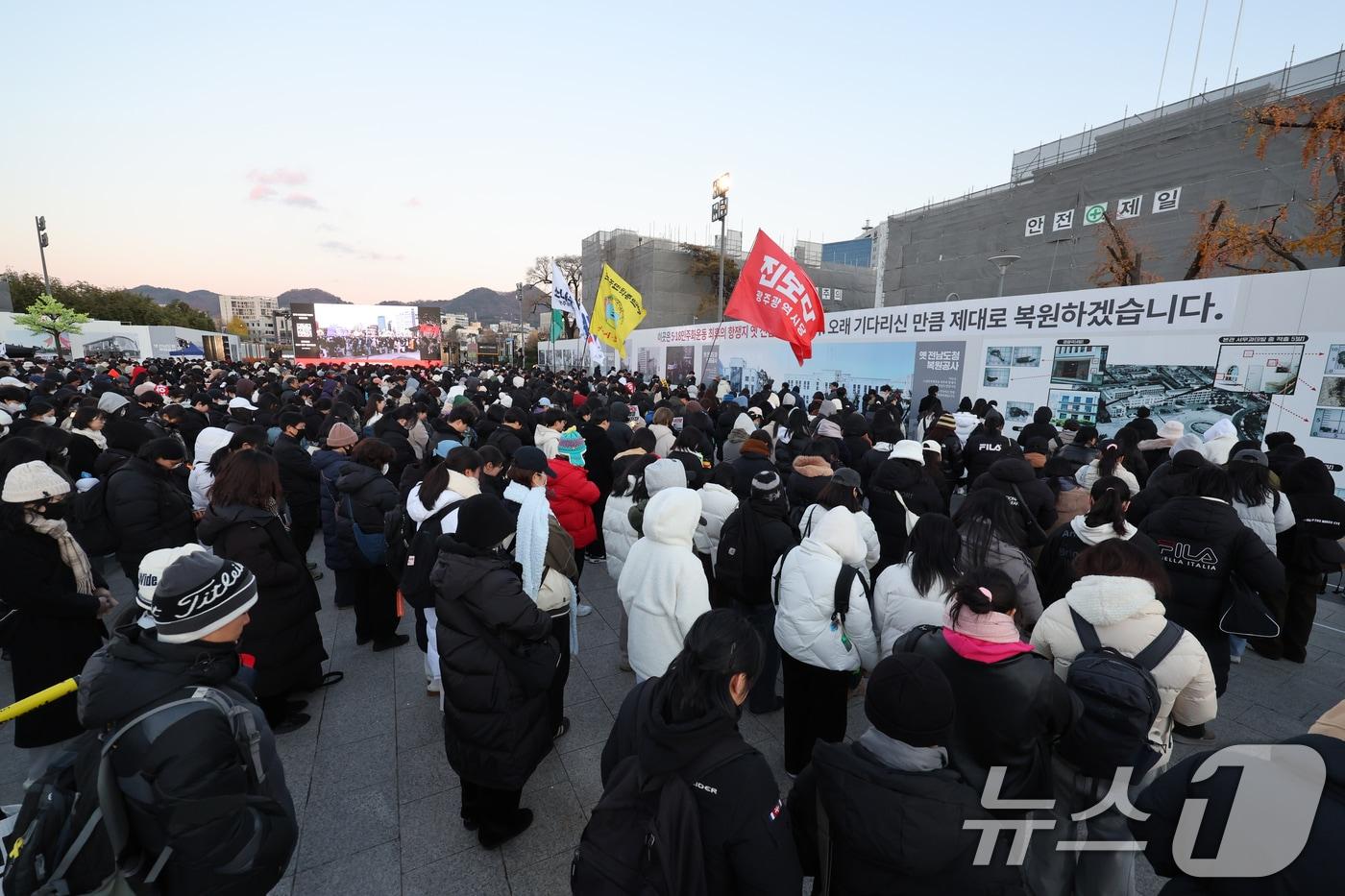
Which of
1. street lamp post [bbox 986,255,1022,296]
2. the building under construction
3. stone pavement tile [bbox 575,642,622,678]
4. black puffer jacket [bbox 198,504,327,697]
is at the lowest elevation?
stone pavement tile [bbox 575,642,622,678]

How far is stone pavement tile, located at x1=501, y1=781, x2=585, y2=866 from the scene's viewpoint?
9.30ft

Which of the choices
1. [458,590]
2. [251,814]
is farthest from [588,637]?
[251,814]

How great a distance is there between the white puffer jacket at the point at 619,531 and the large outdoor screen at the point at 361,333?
138 feet

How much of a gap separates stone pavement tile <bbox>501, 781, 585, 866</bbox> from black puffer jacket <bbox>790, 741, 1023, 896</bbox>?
1773 millimetres

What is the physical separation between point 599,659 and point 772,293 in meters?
7.56

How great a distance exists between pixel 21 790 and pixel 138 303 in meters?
69.8

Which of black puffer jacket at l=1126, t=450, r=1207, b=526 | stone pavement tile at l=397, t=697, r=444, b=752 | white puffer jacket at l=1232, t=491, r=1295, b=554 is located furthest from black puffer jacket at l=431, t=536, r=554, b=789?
white puffer jacket at l=1232, t=491, r=1295, b=554

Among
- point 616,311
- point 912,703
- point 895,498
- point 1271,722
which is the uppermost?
point 616,311

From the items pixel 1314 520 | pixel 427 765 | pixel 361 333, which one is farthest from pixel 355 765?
pixel 361 333

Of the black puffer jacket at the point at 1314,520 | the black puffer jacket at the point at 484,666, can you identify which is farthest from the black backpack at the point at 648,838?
the black puffer jacket at the point at 1314,520

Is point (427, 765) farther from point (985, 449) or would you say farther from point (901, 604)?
point (985, 449)

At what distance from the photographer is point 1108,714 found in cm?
203

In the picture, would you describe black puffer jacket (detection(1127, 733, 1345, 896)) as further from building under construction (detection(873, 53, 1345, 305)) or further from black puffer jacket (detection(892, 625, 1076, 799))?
building under construction (detection(873, 53, 1345, 305))

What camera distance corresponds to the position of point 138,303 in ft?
174
